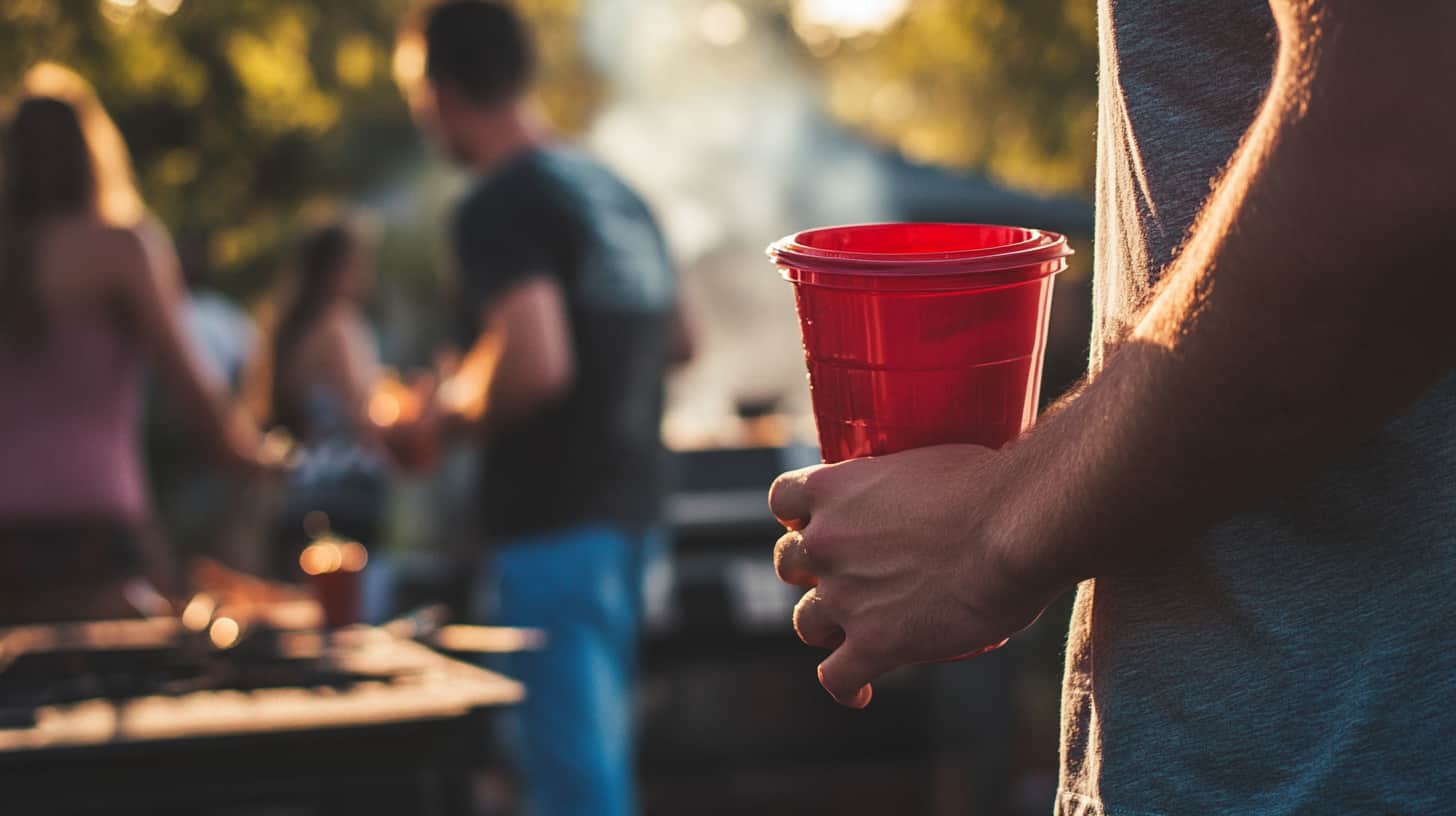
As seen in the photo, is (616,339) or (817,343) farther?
(616,339)

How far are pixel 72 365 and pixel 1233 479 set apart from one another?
11.4 feet

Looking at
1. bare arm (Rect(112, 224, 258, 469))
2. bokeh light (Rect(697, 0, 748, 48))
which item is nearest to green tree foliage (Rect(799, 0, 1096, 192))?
bare arm (Rect(112, 224, 258, 469))

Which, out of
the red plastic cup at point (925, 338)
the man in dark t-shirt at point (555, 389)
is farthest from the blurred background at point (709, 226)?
the red plastic cup at point (925, 338)

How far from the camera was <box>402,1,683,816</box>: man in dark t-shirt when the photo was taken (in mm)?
3938

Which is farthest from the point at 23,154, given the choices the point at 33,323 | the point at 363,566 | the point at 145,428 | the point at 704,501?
the point at 145,428

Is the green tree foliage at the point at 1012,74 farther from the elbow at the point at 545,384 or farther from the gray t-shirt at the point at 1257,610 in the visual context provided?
the gray t-shirt at the point at 1257,610

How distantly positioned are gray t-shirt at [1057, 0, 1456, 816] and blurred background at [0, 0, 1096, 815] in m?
3.11

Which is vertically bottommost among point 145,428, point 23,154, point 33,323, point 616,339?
point 145,428

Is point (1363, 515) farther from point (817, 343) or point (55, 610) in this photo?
point (55, 610)

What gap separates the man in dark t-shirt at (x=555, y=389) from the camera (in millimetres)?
3938

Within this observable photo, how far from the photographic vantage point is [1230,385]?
0.95 metres

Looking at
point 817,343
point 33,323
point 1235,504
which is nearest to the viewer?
point 1235,504

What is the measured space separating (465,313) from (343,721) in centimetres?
162

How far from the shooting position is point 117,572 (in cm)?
397
